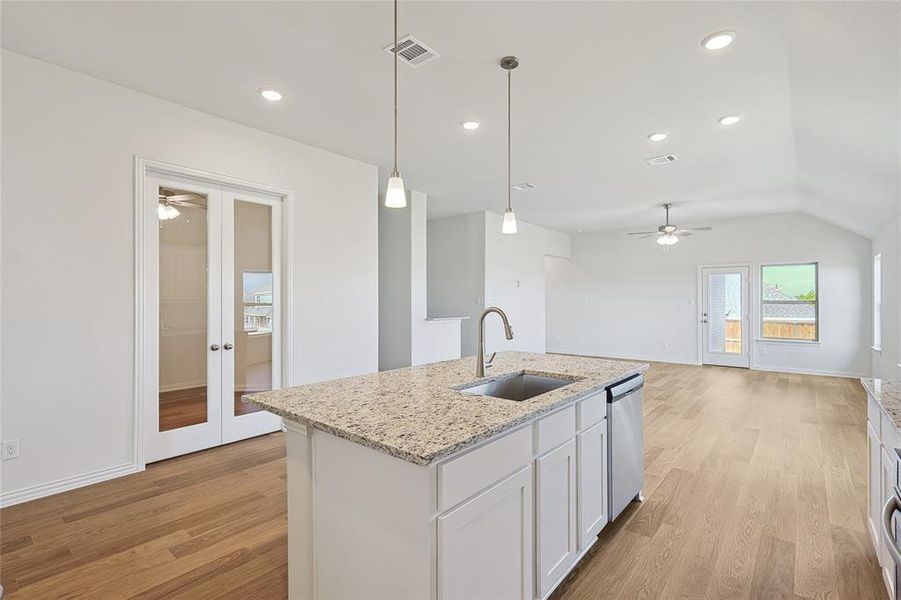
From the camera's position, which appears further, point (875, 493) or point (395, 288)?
point (395, 288)

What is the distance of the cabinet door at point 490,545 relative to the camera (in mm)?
1304

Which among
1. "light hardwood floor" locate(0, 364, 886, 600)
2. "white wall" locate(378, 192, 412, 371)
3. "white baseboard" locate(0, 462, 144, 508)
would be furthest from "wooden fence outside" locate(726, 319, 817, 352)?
"white baseboard" locate(0, 462, 144, 508)

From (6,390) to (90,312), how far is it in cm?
60

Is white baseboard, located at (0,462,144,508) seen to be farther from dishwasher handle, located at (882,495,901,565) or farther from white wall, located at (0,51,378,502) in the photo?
dishwasher handle, located at (882,495,901,565)

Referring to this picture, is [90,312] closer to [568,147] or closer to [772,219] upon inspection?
[568,147]

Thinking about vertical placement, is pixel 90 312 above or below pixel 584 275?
below

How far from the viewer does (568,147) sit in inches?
164

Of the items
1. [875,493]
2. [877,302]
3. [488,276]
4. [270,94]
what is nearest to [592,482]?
[875,493]

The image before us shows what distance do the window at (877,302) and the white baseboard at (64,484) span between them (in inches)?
333

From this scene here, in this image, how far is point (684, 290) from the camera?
8.32 metres

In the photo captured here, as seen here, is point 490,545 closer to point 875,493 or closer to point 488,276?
point 875,493

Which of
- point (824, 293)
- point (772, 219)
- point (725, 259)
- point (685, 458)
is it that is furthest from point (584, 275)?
point (685, 458)

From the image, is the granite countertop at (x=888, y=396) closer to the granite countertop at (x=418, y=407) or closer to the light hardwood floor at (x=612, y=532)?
the light hardwood floor at (x=612, y=532)

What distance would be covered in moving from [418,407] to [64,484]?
2.73 meters
